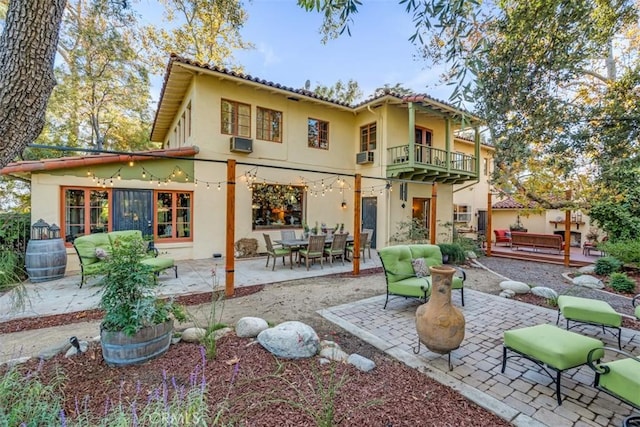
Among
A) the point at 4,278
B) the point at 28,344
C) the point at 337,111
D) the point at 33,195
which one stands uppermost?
the point at 337,111

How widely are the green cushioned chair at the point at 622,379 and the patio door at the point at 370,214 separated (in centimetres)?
910

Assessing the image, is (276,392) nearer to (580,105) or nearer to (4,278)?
(4,278)

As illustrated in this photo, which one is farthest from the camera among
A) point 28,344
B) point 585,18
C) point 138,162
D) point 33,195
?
point 138,162

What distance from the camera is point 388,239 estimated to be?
11016 millimetres

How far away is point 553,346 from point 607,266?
6.99 meters

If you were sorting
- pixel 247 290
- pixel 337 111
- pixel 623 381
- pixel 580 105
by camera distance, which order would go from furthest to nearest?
pixel 337 111 < pixel 247 290 < pixel 580 105 < pixel 623 381

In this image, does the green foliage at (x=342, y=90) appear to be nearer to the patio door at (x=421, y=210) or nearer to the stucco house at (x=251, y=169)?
the stucco house at (x=251, y=169)

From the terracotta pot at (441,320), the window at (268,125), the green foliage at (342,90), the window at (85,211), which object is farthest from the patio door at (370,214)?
the green foliage at (342,90)

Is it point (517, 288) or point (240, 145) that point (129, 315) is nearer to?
point (517, 288)

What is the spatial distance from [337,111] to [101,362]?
36.3ft

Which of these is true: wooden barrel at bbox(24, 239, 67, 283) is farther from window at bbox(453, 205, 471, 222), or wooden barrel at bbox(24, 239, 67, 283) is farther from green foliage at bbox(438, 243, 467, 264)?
window at bbox(453, 205, 471, 222)

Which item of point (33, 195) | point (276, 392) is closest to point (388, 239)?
point (276, 392)

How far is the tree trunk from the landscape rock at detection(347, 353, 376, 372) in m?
3.31

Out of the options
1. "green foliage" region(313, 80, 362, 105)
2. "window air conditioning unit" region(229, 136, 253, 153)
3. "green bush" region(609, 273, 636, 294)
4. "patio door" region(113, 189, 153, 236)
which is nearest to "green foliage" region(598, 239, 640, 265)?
"green bush" region(609, 273, 636, 294)
